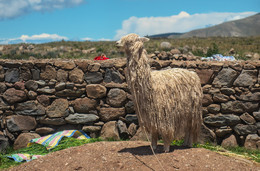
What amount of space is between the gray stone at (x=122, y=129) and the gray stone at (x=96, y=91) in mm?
786

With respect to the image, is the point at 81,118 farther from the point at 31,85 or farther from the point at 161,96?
the point at 161,96

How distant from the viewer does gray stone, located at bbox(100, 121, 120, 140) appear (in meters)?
6.45

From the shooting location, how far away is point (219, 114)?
6414mm

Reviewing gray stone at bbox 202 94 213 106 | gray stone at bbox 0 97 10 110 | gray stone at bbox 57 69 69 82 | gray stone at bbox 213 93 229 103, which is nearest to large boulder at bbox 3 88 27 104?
gray stone at bbox 0 97 10 110

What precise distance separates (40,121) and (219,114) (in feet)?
14.3

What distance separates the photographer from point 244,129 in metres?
6.36

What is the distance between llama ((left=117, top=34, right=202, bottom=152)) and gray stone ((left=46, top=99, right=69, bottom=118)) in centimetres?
283

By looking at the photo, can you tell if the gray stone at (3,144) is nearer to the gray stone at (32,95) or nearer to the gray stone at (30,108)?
the gray stone at (30,108)

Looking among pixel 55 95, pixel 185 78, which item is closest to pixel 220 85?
pixel 185 78

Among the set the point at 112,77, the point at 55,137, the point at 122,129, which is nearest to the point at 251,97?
the point at 122,129

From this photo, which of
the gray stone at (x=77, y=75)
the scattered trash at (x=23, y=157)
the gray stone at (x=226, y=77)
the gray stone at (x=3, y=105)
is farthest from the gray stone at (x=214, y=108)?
the gray stone at (x=3, y=105)

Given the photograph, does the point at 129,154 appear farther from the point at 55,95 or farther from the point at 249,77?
the point at 249,77

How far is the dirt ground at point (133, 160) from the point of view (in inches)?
161

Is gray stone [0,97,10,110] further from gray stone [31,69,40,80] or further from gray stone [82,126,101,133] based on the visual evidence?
gray stone [82,126,101,133]
